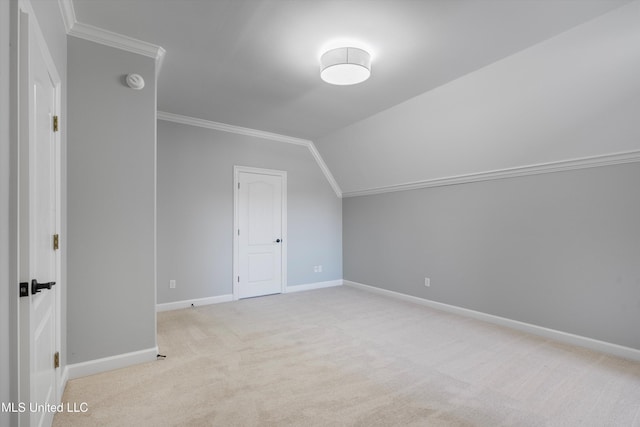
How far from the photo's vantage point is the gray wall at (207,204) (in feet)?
14.4

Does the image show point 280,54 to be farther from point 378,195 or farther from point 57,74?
point 378,195

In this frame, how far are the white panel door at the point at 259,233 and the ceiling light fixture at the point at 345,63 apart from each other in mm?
2716

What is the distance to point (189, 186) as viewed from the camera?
15.0 feet

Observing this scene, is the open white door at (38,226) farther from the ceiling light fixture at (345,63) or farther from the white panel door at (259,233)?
the white panel door at (259,233)

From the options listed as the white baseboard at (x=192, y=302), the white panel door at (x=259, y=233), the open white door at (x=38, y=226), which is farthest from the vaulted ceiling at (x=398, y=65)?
the white baseboard at (x=192, y=302)

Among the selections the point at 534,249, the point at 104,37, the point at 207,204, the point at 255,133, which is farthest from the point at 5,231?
the point at 534,249

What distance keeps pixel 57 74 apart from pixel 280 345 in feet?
9.45

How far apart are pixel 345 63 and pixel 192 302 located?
150 inches

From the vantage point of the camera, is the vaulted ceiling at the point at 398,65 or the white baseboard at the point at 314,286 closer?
the vaulted ceiling at the point at 398,65

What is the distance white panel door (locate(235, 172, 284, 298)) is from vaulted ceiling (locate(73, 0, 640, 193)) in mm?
1153

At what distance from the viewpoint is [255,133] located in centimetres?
516

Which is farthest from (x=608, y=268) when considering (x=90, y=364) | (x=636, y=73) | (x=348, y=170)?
(x=90, y=364)

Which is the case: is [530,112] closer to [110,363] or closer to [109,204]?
[109,204]

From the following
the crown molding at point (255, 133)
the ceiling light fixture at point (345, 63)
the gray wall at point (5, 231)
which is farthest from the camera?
the crown molding at point (255, 133)
